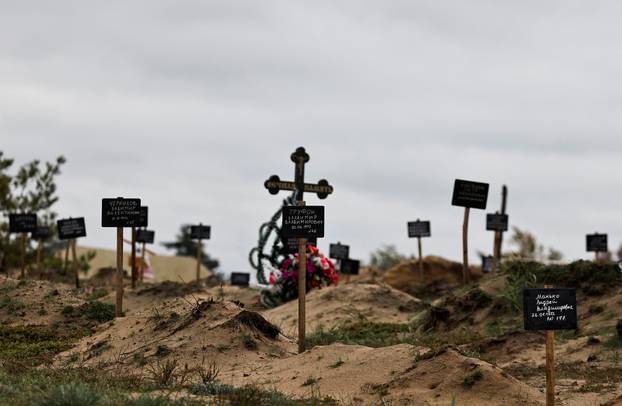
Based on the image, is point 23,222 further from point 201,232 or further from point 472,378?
point 472,378

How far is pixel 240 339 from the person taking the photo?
45.7 ft

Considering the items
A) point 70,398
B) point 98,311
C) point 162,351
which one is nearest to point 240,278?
point 98,311

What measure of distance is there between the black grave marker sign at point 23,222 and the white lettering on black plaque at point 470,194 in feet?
39.6

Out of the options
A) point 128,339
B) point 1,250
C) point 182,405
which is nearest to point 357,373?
point 182,405

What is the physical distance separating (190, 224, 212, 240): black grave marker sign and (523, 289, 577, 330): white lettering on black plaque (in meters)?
19.7

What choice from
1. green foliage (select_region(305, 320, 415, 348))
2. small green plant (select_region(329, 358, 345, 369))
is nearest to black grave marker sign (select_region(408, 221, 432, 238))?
green foliage (select_region(305, 320, 415, 348))

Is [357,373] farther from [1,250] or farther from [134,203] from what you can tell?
[1,250]

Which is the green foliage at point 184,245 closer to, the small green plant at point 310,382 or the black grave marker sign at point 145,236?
the black grave marker sign at point 145,236

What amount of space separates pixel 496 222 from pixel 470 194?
273 inches

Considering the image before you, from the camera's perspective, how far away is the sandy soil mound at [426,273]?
105 ft

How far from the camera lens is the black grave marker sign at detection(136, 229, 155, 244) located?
2936cm

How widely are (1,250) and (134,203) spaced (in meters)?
18.3

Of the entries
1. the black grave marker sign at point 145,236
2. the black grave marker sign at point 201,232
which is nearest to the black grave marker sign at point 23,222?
the black grave marker sign at point 145,236

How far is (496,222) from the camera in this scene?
28203mm
